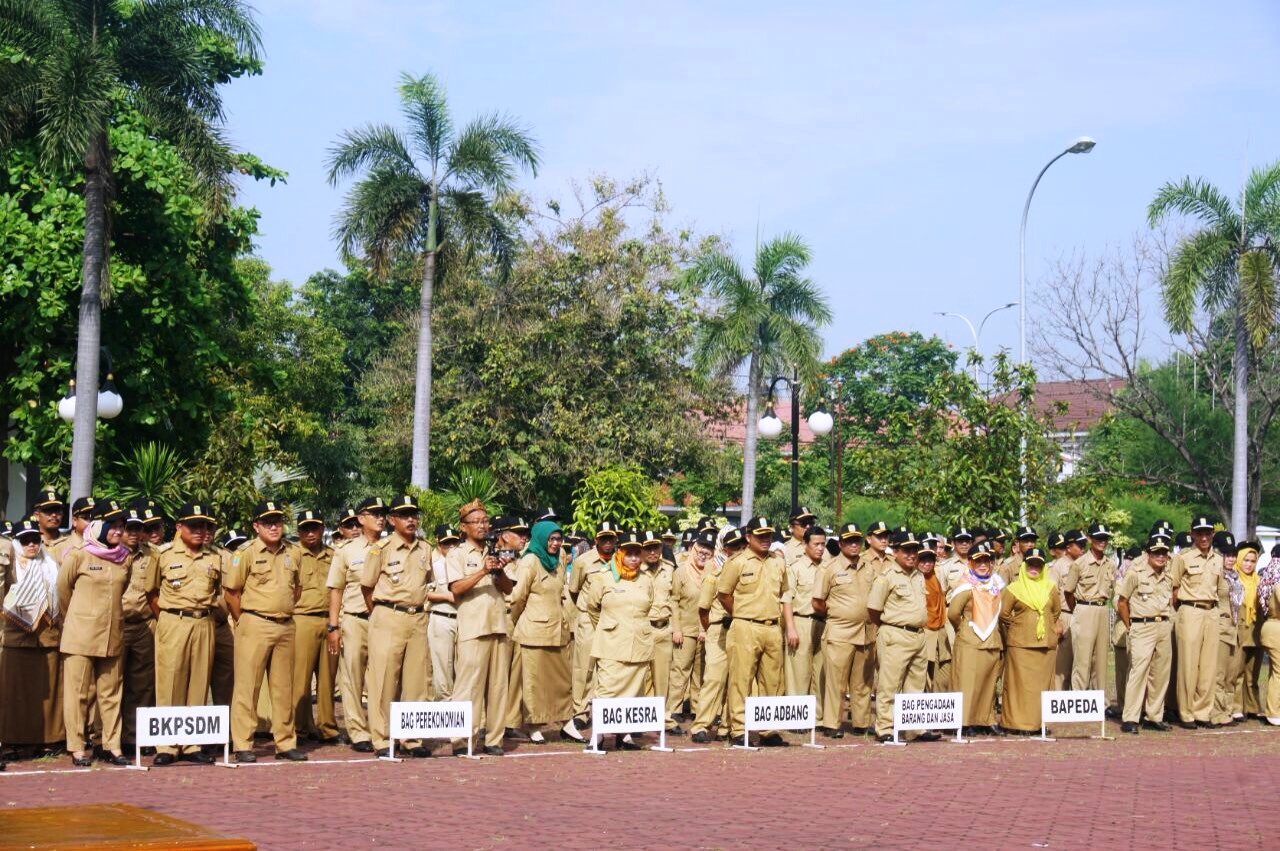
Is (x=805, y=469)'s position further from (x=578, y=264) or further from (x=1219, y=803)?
(x=1219, y=803)

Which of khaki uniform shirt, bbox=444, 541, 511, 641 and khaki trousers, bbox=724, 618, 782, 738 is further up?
khaki uniform shirt, bbox=444, 541, 511, 641

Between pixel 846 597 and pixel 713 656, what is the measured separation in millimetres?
1542

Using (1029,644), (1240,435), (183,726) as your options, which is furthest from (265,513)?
(1240,435)

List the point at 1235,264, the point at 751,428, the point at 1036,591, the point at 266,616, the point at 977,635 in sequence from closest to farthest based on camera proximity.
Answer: the point at 266,616 < the point at 977,635 < the point at 1036,591 < the point at 1235,264 < the point at 751,428

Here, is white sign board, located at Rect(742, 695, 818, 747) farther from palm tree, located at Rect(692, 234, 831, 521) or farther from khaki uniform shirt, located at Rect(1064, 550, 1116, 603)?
palm tree, located at Rect(692, 234, 831, 521)

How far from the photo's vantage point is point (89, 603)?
43.6ft

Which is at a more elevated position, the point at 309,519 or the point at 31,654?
the point at 309,519

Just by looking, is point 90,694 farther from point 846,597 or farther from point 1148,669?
point 1148,669

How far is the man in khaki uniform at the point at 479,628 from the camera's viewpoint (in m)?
14.7

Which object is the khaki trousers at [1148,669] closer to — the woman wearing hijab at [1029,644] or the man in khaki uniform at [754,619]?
the woman wearing hijab at [1029,644]

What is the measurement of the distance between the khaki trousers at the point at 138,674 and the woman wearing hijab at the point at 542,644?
329cm

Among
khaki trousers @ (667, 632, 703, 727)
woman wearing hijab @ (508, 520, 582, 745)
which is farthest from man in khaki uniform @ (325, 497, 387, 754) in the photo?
khaki trousers @ (667, 632, 703, 727)

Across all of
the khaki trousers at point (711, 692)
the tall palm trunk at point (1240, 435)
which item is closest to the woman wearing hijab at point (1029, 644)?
the khaki trousers at point (711, 692)

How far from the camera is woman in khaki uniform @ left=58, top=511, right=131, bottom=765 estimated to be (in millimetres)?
13188
